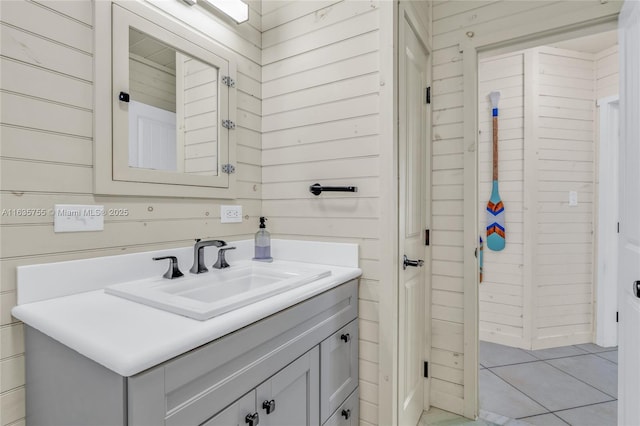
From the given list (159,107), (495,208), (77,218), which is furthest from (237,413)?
(495,208)

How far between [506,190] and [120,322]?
113 inches

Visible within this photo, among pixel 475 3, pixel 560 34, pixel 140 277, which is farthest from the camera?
pixel 475 3

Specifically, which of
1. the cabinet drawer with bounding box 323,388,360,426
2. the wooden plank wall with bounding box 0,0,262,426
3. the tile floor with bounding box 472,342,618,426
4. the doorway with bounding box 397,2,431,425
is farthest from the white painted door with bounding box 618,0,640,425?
the wooden plank wall with bounding box 0,0,262,426

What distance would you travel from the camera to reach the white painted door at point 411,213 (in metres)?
1.52

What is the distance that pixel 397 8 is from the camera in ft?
4.82

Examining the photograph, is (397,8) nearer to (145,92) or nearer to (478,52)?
(478,52)

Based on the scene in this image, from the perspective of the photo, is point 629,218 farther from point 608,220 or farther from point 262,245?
point 608,220

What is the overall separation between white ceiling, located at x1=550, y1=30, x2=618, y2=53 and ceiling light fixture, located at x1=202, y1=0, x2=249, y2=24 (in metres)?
2.42

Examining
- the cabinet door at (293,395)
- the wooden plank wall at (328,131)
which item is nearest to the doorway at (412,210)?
the wooden plank wall at (328,131)

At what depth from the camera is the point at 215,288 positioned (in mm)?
1321

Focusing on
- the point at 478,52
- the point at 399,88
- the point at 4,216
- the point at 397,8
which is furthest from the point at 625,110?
the point at 4,216

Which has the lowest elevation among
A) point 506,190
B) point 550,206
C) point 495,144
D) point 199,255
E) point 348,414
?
point 348,414

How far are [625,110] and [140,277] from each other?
2.10 m

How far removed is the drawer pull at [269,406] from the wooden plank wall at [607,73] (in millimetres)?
3377
